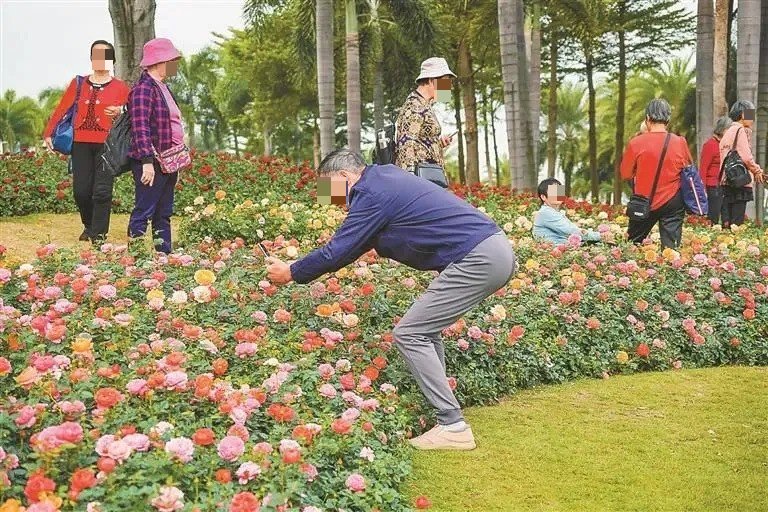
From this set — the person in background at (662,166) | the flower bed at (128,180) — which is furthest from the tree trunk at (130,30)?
the person in background at (662,166)

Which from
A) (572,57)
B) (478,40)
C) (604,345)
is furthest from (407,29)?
(604,345)

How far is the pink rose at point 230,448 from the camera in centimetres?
308

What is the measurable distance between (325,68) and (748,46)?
23.5ft

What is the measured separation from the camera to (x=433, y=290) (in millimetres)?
4262

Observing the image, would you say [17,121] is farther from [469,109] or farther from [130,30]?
[130,30]

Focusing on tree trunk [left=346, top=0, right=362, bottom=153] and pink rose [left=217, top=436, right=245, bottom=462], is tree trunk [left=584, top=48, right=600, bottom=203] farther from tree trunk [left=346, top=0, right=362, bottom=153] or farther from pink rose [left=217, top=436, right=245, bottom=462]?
pink rose [left=217, top=436, right=245, bottom=462]

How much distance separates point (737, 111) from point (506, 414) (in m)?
6.39

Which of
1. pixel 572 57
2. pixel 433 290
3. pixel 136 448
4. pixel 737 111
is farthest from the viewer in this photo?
pixel 572 57

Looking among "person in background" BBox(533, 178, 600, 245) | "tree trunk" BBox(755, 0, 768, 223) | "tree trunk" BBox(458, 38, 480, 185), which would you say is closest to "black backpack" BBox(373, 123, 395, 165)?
"person in background" BBox(533, 178, 600, 245)

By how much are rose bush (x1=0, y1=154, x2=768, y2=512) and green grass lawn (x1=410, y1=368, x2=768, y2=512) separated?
0.26m

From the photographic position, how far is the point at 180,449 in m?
2.95

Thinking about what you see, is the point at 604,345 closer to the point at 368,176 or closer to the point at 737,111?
the point at 368,176

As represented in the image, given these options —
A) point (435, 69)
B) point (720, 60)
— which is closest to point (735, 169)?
point (720, 60)

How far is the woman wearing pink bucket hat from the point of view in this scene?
6902 mm
